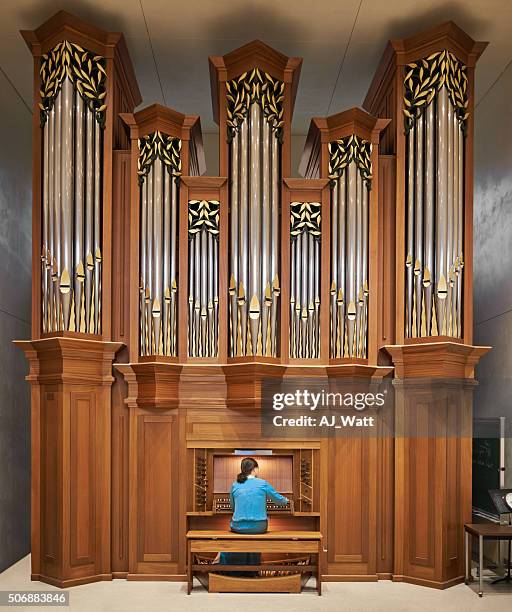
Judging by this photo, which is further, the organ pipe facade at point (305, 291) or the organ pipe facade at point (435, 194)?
the organ pipe facade at point (305, 291)

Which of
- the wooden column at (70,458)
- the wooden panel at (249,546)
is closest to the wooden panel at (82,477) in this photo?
→ the wooden column at (70,458)

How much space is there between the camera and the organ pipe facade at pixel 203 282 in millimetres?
6938

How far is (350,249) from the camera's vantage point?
697 cm

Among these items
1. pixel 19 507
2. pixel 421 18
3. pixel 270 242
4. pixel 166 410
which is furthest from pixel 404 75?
pixel 19 507

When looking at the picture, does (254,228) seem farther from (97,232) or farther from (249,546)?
(249,546)

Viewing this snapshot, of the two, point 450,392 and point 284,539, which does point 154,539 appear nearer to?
point 284,539

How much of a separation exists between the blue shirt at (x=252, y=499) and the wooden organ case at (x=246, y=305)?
0.37 meters

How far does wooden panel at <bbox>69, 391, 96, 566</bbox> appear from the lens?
21.9 ft

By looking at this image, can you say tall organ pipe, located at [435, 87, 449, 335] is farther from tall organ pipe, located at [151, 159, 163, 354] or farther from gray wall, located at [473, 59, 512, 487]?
tall organ pipe, located at [151, 159, 163, 354]

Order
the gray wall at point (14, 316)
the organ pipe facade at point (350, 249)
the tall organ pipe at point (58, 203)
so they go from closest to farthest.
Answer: the tall organ pipe at point (58, 203)
the organ pipe facade at point (350, 249)
the gray wall at point (14, 316)

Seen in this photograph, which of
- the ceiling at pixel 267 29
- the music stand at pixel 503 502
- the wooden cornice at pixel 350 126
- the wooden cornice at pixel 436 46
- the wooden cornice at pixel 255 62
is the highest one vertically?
the ceiling at pixel 267 29

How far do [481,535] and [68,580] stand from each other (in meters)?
3.42

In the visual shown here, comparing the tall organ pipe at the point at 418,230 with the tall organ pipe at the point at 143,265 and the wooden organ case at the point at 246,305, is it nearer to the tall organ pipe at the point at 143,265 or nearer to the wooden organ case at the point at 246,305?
the wooden organ case at the point at 246,305

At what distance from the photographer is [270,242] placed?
6.93 meters
